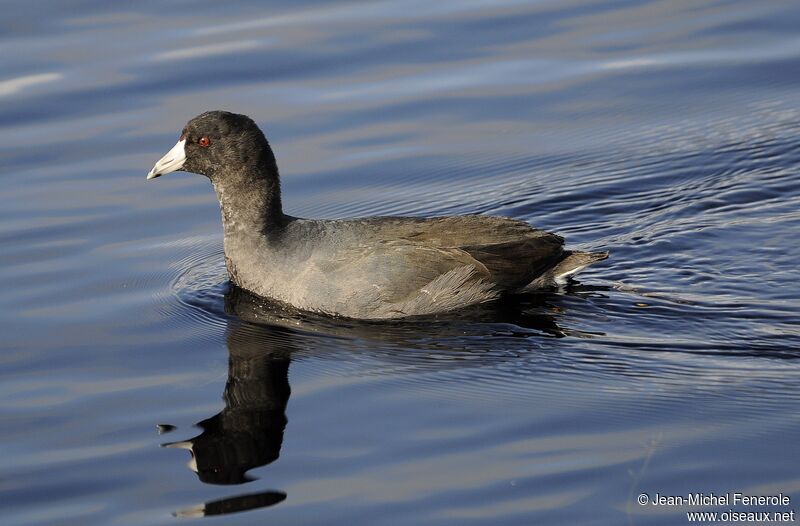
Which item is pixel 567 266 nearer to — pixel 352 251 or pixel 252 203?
pixel 352 251

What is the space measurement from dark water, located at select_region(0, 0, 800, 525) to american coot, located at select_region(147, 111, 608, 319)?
0.21m

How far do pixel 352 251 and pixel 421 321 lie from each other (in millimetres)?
642

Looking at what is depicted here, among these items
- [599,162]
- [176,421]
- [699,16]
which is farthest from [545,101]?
[176,421]

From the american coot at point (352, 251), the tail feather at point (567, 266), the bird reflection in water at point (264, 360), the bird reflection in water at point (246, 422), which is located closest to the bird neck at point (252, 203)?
the american coot at point (352, 251)

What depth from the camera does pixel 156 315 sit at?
8383 mm

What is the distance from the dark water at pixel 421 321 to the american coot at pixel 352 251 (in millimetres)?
209

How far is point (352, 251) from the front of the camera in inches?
328

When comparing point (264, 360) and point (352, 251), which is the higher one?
point (352, 251)

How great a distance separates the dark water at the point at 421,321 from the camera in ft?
19.8

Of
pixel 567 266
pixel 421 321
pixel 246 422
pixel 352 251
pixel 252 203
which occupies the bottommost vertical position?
pixel 246 422

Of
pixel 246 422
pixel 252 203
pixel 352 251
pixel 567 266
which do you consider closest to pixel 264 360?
pixel 246 422

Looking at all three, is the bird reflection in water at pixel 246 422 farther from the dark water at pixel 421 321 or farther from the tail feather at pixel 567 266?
the tail feather at pixel 567 266

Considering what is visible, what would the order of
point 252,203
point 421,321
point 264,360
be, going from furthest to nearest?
1. point 252,203
2. point 421,321
3. point 264,360

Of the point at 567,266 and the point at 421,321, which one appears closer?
the point at 421,321
